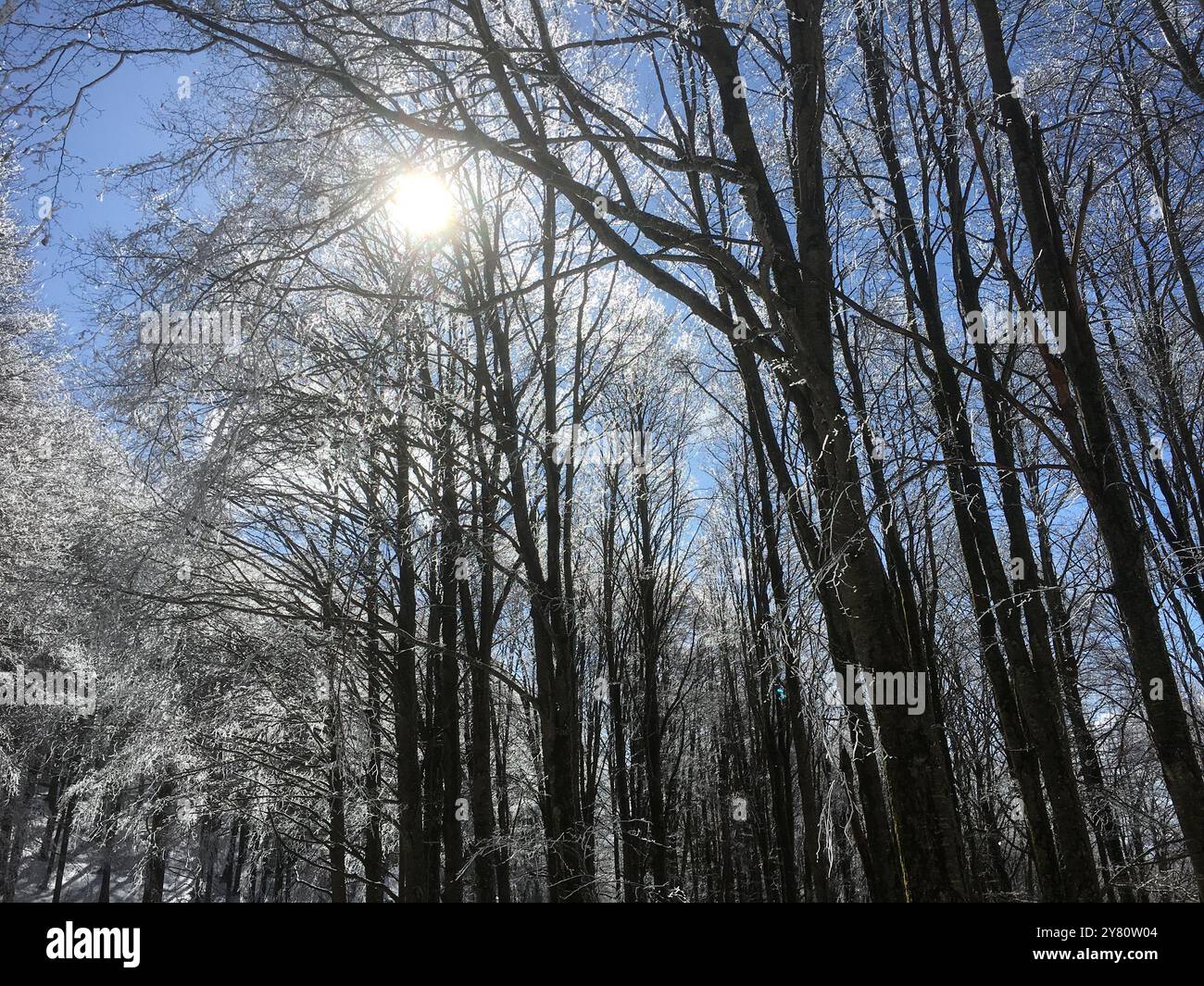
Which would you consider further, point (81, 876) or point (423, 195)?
point (81, 876)

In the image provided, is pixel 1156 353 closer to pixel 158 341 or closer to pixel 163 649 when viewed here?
pixel 158 341

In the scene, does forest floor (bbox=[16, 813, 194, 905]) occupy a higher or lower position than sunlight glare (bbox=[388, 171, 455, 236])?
lower

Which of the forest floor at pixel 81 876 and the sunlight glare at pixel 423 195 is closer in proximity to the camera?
the sunlight glare at pixel 423 195

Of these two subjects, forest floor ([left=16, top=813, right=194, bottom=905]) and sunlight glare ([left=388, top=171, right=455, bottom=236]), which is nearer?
sunlight glare ([left=388, top=171, right=455, bottom=236])

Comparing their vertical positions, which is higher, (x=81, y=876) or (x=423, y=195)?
(x=423, y=195)

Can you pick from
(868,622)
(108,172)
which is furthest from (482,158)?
(868,622)

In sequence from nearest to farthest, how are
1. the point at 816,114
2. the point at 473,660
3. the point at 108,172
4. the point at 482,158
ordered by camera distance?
the point at 816,114, the point at 108,172, the point at 473,660, the point at 482,158

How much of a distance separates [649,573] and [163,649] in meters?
5.52

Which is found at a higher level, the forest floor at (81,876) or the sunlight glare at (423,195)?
the sunlight glare at (423,195)

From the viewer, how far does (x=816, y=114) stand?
3.49 meters

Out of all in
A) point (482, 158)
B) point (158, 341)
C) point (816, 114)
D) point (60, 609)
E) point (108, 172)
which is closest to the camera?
point (816, 114)
